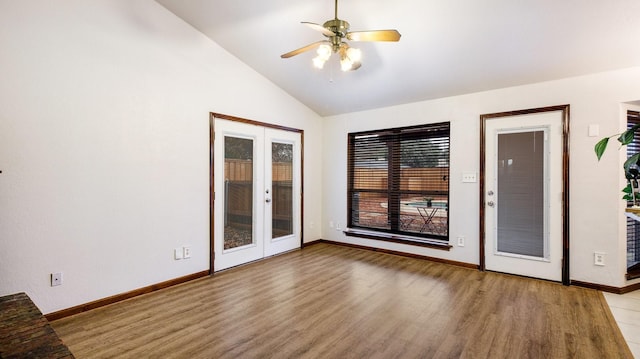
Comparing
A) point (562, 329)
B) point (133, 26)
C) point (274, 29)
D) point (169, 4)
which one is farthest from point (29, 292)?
point (562, 329)

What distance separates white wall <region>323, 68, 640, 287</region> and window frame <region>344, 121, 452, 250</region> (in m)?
0.15

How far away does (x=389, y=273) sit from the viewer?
13.4ft

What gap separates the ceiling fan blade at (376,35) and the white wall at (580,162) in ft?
7.66

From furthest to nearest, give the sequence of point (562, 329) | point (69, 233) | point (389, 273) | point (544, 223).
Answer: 1. point (389, 273)
2. point (544, 223)
3. point (69, 233)
4. point (562, 329)

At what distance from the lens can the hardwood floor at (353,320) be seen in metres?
2.30

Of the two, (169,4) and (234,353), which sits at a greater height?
(169,4)

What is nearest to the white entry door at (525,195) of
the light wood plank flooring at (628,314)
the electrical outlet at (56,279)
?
the light wood plank flooring at (628,314)

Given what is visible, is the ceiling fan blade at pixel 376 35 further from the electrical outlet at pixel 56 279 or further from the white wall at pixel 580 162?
the electrical outlet at pixel 56 279

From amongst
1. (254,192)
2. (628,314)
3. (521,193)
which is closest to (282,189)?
(254,192)

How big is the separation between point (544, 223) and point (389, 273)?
200 cm

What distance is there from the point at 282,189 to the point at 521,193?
3.43 meters

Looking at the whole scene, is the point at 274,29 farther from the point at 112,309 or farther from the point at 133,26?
the point at 112,309

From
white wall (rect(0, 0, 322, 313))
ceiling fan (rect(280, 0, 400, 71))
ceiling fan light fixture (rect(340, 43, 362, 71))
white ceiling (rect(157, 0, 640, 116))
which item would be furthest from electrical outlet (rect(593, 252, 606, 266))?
white wall (rect(0, 0, 322, 313))

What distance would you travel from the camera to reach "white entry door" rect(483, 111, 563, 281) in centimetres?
372
